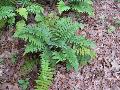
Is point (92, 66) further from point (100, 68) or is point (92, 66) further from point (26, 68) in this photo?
point (26, 68)

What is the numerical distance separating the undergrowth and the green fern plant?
3 cm

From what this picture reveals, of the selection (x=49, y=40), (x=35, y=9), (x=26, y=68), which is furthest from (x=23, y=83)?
(x=35, y=9)

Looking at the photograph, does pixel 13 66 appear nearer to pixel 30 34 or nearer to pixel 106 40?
pixel 30 34

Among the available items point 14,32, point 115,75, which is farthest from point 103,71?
point 14,32

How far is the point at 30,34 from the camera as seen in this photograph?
23.0ft

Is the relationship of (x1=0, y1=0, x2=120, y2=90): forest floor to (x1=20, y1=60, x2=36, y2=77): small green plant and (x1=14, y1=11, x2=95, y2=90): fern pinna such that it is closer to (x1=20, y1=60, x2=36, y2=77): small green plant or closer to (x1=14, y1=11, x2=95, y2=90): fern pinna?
(x1=20, y1=60, x2=36, y2=77): small green plant

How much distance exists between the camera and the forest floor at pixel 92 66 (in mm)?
6762

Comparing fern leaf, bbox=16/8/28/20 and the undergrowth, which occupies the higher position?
fern leaf, bbox=16/8/28/20

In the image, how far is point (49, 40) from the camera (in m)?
7.04

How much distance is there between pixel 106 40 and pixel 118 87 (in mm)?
1473

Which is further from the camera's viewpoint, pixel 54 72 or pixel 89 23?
pixel 89 23

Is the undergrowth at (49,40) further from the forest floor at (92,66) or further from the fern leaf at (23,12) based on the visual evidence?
the forest floor at (92,66)

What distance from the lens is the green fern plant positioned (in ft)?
25.7

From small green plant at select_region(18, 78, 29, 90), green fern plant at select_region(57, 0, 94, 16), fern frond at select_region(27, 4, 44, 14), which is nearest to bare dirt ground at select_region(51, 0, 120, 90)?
green fern plant at select_region(57, 0, 94, 16)
